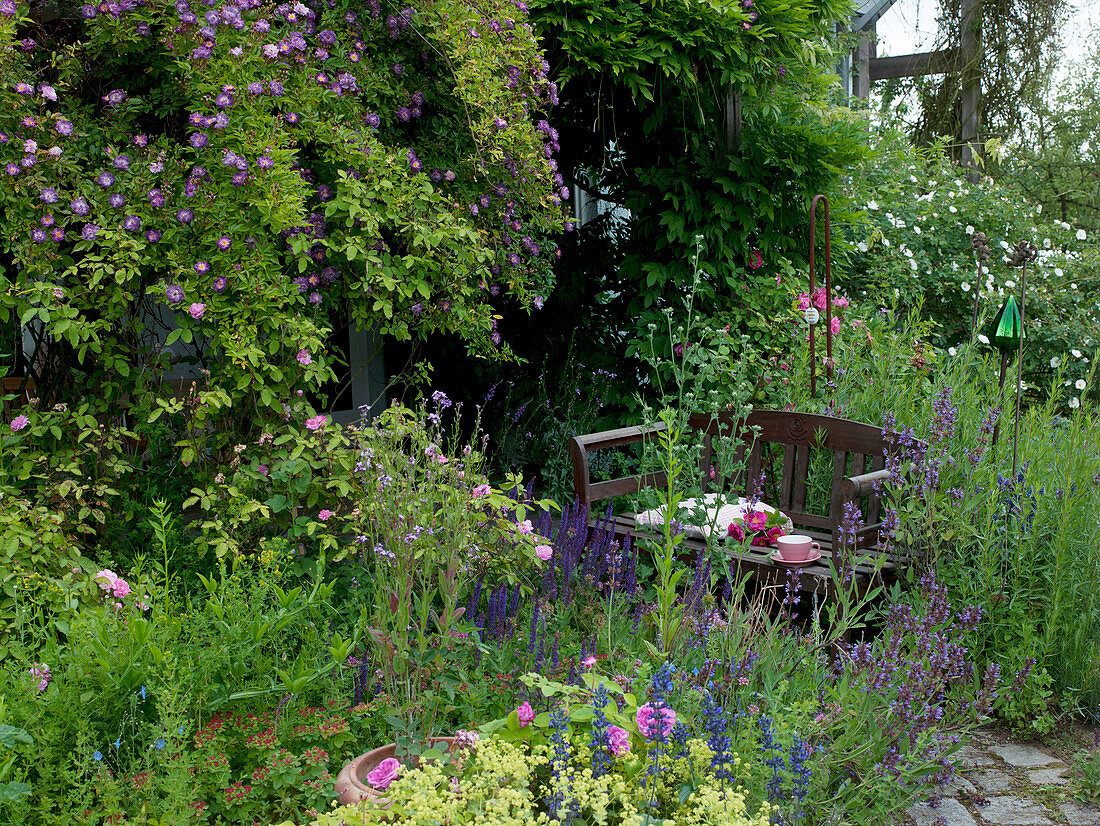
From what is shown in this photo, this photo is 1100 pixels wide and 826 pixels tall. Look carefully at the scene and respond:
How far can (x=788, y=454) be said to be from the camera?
388 centimetres

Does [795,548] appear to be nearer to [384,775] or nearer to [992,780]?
[992,780]

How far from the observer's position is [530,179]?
3959mm

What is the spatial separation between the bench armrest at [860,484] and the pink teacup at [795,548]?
25 cm

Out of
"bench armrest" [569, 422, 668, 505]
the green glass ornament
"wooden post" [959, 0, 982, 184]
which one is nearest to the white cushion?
"bench armrest" [569, 422, 668, 505]

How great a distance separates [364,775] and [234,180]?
6.49 feet

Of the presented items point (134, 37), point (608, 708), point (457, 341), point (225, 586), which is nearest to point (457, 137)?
point (134, 37)

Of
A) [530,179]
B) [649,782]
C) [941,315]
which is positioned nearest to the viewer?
[649,782]

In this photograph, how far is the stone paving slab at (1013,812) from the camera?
247 centimetres

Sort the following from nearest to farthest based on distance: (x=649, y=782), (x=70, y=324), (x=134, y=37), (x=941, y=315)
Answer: (x=649, y=782)
(x=70, y=324)
(x=134, y=37)
(x=941, y=315)

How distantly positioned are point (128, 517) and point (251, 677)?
1119 millimetres

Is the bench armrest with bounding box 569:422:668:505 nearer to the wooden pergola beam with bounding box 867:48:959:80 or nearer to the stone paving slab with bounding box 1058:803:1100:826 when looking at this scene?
the stone paving slab with bounding box 1058:803:1100:826

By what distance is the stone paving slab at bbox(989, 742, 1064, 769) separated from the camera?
2818 millimetres

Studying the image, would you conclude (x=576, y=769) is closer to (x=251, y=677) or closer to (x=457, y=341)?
(x=251, y=677)

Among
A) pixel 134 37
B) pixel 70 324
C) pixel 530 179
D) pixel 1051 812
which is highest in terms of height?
pixel 134 37
